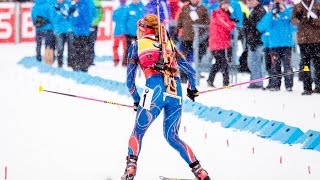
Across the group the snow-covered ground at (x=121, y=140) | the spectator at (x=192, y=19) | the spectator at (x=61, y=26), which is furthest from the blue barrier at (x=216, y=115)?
the spectator at (x=61, y=26)

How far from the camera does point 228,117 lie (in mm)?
13367

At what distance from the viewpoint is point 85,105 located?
1573 centimetres

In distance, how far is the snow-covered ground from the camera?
9.88 metres

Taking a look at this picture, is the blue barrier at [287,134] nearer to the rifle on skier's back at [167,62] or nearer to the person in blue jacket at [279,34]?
the rifle on skier's back at [167,62]

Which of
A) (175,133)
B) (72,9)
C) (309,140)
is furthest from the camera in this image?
(72,9)

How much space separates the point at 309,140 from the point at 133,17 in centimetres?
1114

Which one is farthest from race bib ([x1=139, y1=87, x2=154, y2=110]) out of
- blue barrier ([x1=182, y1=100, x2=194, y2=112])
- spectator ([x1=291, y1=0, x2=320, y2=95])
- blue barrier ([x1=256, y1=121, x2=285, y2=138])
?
spectator ([x1=291, y1=0, x2=320, y2=95])

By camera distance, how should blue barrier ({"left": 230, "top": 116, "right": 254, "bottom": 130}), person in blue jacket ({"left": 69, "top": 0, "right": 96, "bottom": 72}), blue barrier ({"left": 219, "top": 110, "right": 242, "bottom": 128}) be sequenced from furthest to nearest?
person in blue jacket ({"left": 69, "top": 0, "right": 96, "bottom": 72}), blue barrier ({"left": 219, "top": 110, "right": 242, "bottom": 128}), blue barrier ({"left": 230, "top": 116, "right": 254, "bottom": 130})

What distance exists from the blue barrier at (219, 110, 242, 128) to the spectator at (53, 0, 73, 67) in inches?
332

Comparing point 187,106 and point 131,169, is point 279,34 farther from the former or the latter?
point 131,169

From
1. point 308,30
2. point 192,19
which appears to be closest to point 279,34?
point 308,30

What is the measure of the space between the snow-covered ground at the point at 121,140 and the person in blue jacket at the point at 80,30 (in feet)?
8.18

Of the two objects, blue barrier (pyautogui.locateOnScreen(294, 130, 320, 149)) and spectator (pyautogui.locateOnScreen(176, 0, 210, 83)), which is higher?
spectator (pyautogui.locateOnScreen(176, 0, 210, 83))

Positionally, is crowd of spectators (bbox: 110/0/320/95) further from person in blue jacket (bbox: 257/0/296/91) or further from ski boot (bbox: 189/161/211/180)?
ski boot (bbox: 189/161/211/180)
